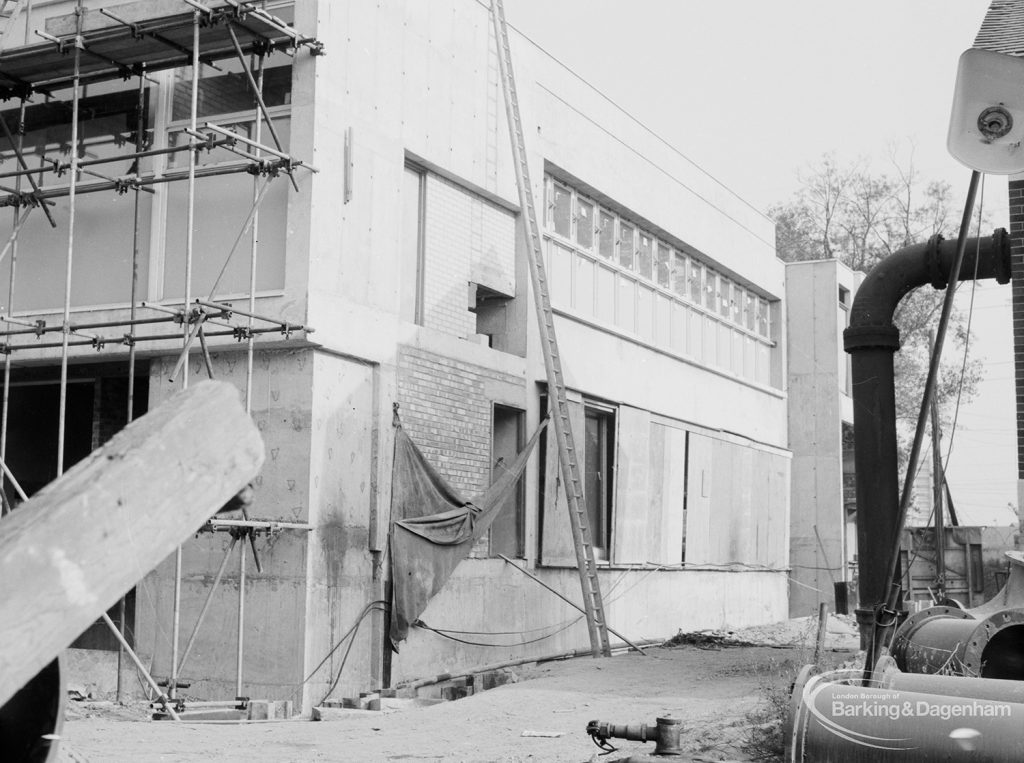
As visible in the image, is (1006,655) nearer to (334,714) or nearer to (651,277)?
(334,714)

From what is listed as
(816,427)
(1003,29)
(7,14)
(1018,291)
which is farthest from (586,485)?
(816,427)

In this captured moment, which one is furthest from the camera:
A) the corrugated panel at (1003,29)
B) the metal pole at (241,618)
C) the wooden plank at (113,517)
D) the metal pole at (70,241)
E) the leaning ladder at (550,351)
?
the leaning ladder at (550,351)

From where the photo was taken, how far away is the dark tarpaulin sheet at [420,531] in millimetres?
13883

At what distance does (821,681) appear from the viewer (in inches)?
254

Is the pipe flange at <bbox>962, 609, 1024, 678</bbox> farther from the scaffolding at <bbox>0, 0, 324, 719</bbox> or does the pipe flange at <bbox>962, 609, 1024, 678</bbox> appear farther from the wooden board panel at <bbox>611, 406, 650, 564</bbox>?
the wooden board panel at <bbox>611, 406, 650, 564</bbox>

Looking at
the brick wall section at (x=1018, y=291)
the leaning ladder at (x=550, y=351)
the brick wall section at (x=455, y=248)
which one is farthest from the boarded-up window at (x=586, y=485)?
the brick wall section at (x=1018, y=291)

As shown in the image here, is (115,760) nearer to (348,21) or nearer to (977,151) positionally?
(977,151)

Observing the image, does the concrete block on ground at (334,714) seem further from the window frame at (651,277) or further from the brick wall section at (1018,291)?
the window frame at (651,277)

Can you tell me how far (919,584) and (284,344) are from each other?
35.4 feet

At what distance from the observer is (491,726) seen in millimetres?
10219

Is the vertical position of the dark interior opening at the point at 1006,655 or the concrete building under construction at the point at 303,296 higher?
the concrete building under construction at the point at 303,296

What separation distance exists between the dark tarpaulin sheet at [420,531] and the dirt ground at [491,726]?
5.46 feet

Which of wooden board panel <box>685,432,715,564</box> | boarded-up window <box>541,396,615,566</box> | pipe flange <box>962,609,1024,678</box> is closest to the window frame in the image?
boarded-up window <box>541,396,615,566</box>

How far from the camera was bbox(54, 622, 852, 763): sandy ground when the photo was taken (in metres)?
8.71
